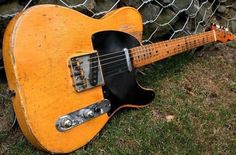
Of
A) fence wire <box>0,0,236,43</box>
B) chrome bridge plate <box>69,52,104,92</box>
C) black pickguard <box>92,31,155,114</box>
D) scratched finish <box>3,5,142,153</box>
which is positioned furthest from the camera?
fence wire <box>0,0,236,43</box>

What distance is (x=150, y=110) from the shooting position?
1862 millimetres

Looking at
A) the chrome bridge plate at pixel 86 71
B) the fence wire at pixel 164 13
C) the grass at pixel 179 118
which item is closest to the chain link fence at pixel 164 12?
the fence wire at pixel 164 13

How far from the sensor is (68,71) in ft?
5.01

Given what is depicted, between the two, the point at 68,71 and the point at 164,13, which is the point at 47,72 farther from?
the point at 164,13

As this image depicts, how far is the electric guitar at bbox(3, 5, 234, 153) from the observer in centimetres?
Result: 142

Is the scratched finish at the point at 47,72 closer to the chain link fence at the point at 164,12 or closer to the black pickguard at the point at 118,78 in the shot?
the black pickguard at the point at 118,78

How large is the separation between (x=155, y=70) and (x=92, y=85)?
2.03 feet

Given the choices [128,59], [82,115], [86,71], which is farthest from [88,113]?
[128,59]

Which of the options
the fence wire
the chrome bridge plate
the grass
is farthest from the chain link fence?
the chrome bridge plate

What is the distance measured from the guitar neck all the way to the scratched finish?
0.78ft

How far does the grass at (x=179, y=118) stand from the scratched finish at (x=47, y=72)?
11 cm

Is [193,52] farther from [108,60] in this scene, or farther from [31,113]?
[31,113]

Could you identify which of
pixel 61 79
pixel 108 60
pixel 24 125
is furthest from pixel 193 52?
pixel 24 125

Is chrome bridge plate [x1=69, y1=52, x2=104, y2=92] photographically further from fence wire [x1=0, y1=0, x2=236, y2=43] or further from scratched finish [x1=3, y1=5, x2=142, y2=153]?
fence wire [x1=0, y1=0, x2=236, y2=43]
